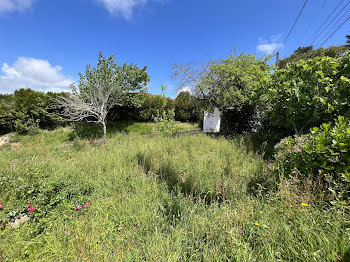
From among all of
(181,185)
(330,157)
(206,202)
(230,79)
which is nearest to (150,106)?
(230,79)

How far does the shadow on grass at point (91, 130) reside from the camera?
368 inches

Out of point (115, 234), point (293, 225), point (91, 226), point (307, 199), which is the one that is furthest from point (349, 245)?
point (91, 226)

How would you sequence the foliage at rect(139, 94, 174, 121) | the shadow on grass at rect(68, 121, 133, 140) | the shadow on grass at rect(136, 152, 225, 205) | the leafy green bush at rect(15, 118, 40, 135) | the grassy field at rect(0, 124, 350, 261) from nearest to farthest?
the grassy field at rect(0, 124, 350, 261), the shadow on grass at rect(136, 152, 225, 205), the leafy green bush at rect(15, 118, 40, 135), the shadow on grass at rect(68, 121, 133, 140), the foliage at rect(139, 94, 174, 121)

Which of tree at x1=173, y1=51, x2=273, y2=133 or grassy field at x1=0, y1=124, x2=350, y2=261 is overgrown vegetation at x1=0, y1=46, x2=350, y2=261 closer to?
grassy field at x1=0, y1=124, x2=350, y2=261

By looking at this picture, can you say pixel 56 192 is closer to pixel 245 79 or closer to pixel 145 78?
pixel 245 79

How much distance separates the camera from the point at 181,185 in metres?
2.78

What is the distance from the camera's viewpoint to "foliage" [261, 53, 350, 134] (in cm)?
307

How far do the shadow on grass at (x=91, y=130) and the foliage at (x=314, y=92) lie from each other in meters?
9.50

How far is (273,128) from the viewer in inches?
221

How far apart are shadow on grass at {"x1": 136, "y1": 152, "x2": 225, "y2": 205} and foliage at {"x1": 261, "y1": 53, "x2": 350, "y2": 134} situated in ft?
10.1

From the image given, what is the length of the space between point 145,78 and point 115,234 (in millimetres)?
9759

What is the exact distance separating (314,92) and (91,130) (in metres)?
11.9

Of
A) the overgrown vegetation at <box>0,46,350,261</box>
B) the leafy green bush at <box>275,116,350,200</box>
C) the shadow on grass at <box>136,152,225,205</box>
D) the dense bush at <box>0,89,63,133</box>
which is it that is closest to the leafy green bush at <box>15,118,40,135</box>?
the dense bush at <box>0,89,63,133</box>

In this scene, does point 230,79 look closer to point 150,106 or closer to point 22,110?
point 150,106
